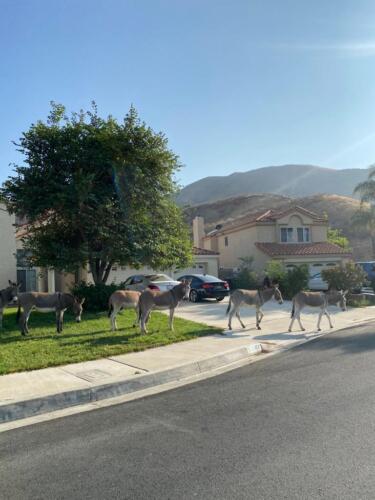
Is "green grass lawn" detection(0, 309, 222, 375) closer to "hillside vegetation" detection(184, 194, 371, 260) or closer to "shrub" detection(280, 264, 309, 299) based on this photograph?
"shrub" detection(280, 264, 309, 299)

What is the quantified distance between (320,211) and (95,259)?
98.2 m

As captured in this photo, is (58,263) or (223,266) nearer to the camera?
(58,263)

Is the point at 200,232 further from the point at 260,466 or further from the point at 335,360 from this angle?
the point at 260,466

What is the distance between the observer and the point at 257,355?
35.1 ft

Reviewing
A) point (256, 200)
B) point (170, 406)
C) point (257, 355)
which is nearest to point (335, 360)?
point (257, 355)

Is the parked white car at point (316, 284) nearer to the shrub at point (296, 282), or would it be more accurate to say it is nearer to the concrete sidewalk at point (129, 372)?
the shrub at point (296, 282)

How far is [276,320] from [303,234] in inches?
978

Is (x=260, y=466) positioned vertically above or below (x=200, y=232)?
Result: below

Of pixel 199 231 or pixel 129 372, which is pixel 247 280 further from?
pixel 129 372

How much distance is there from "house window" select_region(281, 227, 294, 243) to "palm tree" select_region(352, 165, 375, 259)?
33.9 ft

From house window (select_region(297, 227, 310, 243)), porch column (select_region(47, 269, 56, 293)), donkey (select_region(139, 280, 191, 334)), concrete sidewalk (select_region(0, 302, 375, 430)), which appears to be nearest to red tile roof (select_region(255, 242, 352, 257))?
house window (select_region(297, 227, 310, 243))

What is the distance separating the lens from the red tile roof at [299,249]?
3611 cm

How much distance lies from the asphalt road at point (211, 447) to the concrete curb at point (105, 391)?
0.54 meters

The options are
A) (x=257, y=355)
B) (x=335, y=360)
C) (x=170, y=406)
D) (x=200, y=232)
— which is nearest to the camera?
(x=170, y=406)
